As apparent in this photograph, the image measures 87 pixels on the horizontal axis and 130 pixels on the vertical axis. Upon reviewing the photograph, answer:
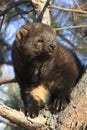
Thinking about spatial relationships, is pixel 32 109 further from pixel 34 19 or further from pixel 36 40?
pixel 34 19

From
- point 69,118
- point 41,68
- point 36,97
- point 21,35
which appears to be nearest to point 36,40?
point 21,35

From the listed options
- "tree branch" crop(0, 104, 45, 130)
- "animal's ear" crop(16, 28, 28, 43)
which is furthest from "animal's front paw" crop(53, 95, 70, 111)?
"animal's ear" crop(16, 28, 28, 43)

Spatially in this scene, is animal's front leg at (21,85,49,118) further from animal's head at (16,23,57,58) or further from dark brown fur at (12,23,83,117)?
animal's head at (16,23,57,58)

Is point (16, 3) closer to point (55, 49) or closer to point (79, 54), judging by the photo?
point (79, 54)

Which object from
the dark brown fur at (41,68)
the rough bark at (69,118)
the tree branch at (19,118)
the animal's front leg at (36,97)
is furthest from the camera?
the animal's front leg at (36,97)

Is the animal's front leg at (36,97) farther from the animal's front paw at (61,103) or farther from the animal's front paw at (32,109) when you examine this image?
the animal's front paw at (61,103)

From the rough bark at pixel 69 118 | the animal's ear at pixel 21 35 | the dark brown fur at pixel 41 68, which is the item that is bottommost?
the rough bark at pixel 69 118

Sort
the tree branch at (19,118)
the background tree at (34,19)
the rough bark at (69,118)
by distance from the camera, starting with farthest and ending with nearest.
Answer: the background tree at (34,19) → the rough bark at (69,118) → the tree branch at (19,118)

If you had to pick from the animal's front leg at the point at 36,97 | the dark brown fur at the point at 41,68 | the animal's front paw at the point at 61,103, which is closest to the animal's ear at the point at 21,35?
the dark brown fur at the point at 41,68
